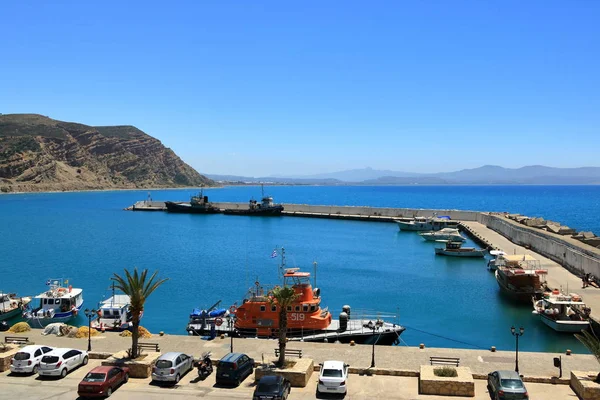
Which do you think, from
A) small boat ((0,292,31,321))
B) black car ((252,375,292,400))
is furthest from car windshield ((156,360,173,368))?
small boat ((0,292,31,321))

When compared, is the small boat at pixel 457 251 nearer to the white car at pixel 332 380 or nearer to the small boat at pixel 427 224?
the small boat at pixel 427 224

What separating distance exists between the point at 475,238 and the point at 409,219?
28.8 meters

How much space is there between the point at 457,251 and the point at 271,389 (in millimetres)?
55786

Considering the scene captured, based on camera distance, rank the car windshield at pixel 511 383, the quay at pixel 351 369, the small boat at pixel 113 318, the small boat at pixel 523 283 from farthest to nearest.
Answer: the small boat at pixel 523 283
the small boat at pixel 113 318
the quay at pixel 351 369
the car windshield at pixel 511 383

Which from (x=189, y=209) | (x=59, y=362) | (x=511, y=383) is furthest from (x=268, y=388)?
(x=189, y=209)

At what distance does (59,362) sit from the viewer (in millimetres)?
21984

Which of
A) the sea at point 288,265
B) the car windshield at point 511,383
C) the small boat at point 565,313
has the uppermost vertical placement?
the car windshield at point 511,383

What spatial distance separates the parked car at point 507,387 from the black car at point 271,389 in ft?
23.9

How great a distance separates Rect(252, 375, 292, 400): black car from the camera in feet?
61.8

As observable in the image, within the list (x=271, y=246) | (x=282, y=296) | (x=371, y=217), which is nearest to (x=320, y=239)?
(x=271, y=246)

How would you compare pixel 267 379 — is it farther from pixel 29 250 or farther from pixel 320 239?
pixel 320 239

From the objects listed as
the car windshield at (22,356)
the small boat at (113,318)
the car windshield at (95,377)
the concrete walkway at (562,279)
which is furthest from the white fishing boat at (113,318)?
the concrete walkway at (562,279)

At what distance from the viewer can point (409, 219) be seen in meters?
112

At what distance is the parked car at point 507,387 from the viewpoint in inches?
726
